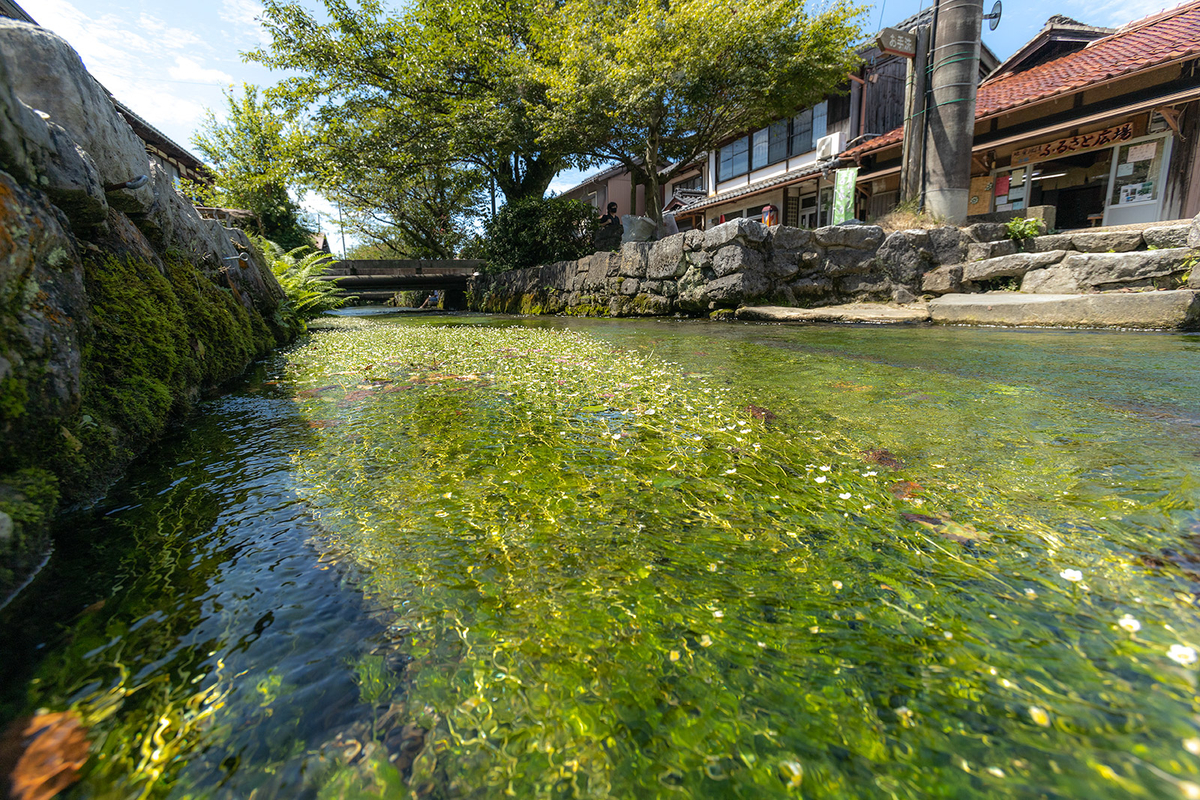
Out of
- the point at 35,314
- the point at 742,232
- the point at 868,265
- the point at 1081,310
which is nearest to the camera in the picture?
the point at 35,314

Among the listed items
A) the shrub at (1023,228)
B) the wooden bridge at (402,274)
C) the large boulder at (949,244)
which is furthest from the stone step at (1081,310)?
the wooden bridge at (402,274)

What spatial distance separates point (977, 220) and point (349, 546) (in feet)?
49.0

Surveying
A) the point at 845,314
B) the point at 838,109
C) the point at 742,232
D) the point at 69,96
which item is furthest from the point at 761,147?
the point at 69,96

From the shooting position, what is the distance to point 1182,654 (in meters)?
1.26

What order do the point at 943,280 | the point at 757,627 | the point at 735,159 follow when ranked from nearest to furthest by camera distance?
1. the point at 757,627
2. the point at 943,280
3. the point at 735,159

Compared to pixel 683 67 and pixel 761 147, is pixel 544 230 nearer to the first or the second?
pixel 683 67

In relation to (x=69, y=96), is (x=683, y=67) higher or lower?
higher

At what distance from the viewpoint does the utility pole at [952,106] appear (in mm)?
10391

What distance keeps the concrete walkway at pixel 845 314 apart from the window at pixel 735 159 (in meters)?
15.0

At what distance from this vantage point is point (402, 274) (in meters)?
23.1

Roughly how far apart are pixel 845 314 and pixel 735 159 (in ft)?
55.4

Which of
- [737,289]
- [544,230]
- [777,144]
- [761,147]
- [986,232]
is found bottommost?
[737,289]

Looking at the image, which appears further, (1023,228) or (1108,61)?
(1108,61)

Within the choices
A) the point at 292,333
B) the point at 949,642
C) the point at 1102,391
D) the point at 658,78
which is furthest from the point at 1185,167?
the point at 292,333
